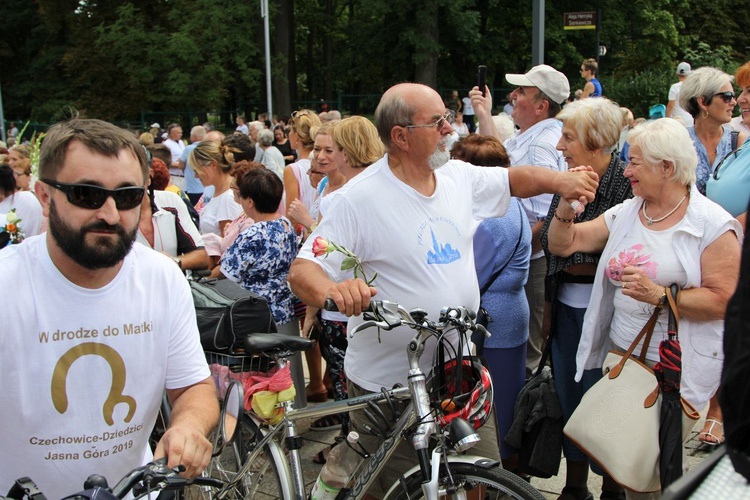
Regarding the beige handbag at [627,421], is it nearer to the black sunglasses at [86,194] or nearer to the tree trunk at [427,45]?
the black sunglasses at [86,194]

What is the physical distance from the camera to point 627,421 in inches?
124

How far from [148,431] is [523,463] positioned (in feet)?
7.06

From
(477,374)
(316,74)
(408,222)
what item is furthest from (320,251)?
(316,74)

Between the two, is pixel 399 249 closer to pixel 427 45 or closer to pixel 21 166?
pixel 21 166

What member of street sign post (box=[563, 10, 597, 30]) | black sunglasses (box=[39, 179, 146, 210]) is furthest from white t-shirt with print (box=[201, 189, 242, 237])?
street sign post (box=[563, 10, 597, 30])

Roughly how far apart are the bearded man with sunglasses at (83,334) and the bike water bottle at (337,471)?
1118mm

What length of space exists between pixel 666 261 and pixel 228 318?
1991 millimetres

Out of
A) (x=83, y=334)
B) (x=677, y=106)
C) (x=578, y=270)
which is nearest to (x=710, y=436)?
(x=578, y=270)

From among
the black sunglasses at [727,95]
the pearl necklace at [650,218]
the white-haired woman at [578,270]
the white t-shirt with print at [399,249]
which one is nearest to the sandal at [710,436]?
the white-haired woman at [578,270]

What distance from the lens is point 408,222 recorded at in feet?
10.3

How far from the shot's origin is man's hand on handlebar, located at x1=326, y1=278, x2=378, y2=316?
2600mm

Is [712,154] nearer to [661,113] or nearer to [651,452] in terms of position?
[651,452]

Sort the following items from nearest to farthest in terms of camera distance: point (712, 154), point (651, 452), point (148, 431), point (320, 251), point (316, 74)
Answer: point (148, 431) < point (320, 251) < point (651, 452) < point (712, 154) < point (316, 74)

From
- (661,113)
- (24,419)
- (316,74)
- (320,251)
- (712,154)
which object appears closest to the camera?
(24,419)
